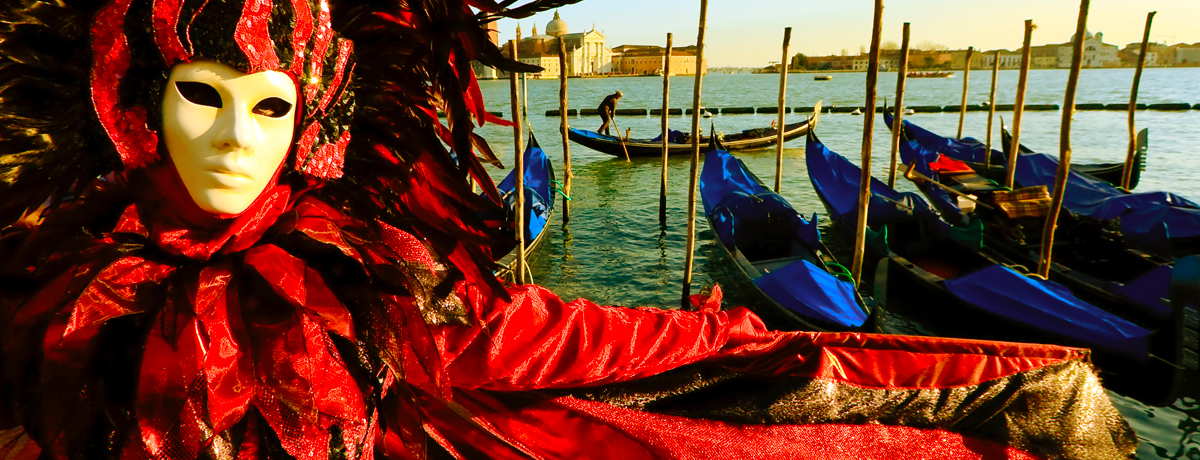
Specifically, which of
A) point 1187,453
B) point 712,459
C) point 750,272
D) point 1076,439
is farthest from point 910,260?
point 712,459

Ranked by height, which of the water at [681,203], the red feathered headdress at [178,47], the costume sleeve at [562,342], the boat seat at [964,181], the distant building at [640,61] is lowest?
the water at [681,203]

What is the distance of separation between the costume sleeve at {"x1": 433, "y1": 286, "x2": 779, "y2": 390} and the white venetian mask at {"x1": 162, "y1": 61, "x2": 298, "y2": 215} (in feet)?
1.15

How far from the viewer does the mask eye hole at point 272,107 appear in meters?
0.95

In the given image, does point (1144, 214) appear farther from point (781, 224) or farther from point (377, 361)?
point (377, 361)

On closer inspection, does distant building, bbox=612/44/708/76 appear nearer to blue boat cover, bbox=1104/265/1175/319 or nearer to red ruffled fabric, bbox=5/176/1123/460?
blue boat cover, bbox=1104/265/1175/319

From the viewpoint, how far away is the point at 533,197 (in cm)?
771

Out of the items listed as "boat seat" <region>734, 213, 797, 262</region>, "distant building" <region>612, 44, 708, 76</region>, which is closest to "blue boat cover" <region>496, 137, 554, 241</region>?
"boat seat" <region>734, 213, 797, 262</region>

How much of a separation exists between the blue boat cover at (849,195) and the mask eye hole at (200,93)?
6667 mm

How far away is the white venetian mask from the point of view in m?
0.90

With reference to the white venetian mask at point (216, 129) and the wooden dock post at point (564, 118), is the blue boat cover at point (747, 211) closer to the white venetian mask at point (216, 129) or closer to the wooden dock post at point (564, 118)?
the wooden dock post at point (564, 118)

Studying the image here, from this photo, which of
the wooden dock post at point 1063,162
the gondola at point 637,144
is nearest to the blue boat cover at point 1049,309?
the wooden dock post at point 1063,162

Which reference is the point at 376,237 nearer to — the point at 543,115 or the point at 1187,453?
the point at 1187,453

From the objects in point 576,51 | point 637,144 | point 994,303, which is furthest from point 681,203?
point 576,51

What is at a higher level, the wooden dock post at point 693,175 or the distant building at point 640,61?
the distant building at point 640,61
